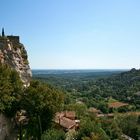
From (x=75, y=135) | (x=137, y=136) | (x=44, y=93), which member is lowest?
(x=137, y=136)

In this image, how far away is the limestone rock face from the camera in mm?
48656

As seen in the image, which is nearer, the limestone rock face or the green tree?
the green tree

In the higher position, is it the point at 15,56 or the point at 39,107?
the point at 15,56

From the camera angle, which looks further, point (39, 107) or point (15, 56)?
point (15, 56)

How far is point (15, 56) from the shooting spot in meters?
50.6

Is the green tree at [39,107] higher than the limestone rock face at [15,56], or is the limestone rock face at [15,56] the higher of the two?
the limestone rock face at [15,56]

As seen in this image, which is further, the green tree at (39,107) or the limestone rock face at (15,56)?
the limestone rock face at (15,56)

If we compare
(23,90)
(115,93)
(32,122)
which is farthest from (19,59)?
(115,93)

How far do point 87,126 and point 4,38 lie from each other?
17902 mm

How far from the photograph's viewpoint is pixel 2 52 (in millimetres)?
47844

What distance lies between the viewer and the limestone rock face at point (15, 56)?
160 ft

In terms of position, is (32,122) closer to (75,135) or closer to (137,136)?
(75,135)

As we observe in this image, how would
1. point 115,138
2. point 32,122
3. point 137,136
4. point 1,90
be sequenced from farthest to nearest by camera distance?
point 137,136
point 115,138
point 32,122
point 1,90

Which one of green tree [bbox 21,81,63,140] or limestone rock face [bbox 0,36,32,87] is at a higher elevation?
limestone rock face [bbox 0,36,32,87]
